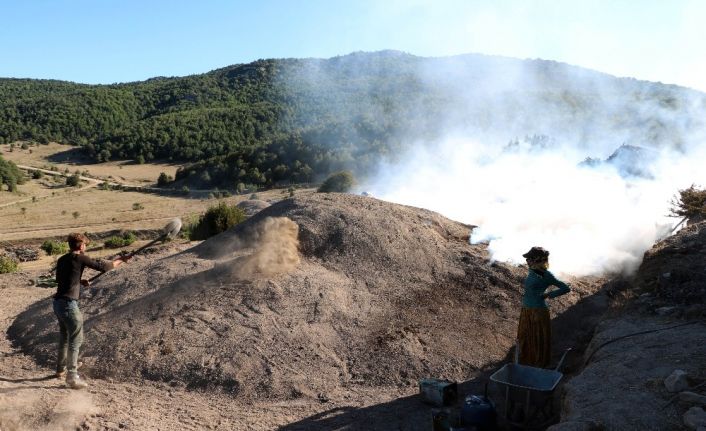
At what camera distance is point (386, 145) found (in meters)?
35.4

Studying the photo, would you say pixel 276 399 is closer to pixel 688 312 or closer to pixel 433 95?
pixel 688 312

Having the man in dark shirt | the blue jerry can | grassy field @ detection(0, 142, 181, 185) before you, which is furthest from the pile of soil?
grassy field @ detection(0, 142, 181, 185)

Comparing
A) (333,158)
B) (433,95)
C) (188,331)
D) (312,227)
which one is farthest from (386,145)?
(188,331)

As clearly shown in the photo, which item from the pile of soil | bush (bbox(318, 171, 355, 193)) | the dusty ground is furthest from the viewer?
bush (bbox(318, 171, 355, 193))

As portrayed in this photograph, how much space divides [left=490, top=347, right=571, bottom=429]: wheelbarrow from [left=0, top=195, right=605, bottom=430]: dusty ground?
947 mm

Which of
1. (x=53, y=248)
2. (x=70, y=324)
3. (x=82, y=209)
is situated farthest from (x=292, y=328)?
(x=82, y=209)

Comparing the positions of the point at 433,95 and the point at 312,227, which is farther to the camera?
the point at 433,95

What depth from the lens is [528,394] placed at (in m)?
4.70

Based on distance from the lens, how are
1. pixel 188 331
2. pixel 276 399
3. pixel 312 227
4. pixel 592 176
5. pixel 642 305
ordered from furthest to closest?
pixel 592 176
pixel 312 227
pixel 188 331
pixel 642 305
pixel 276 399

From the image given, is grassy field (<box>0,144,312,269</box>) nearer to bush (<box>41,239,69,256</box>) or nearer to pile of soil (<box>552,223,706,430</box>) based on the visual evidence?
bush (<box>41,239,69,256</box>)

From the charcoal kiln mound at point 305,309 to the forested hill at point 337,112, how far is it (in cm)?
1642

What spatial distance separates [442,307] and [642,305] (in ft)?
8.48

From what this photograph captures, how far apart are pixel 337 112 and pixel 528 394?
43.7 meters

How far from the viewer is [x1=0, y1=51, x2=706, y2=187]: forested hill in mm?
33375
